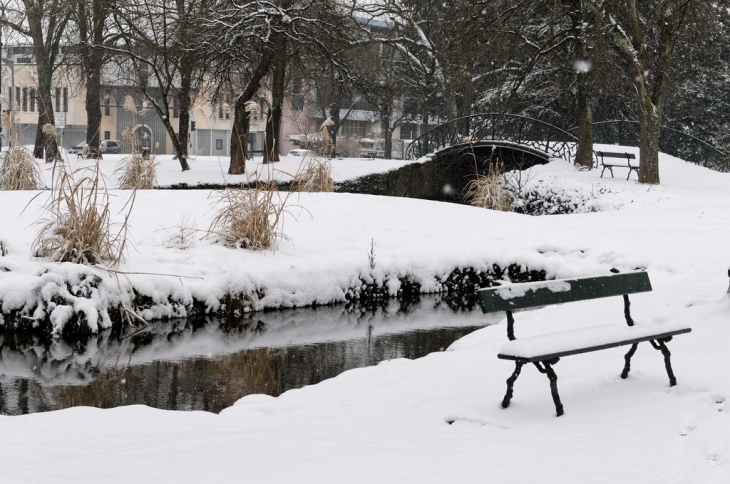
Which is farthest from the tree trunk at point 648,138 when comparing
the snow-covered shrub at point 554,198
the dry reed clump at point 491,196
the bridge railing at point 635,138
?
the bridge railing at point 635,138

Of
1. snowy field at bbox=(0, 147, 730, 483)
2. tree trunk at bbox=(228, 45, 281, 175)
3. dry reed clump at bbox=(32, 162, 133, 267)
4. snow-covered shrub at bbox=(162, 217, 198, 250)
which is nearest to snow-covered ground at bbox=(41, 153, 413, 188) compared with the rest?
tree trunk at bbox=(228, 45, 281, 175)

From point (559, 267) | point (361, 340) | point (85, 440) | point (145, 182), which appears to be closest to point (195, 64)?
point (145, 182)

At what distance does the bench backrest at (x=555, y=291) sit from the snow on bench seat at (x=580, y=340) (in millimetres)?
242

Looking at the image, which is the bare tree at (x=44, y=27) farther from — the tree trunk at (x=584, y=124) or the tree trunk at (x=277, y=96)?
the tree trunk at (x=584, y=124)

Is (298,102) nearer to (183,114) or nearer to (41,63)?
(41,63)

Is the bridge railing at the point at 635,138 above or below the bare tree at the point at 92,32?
below

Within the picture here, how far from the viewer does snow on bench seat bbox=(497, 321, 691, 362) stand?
14.6 ft

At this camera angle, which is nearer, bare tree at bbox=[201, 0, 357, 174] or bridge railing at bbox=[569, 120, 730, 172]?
bare tree at bbox=[201, 0, 357, 174]

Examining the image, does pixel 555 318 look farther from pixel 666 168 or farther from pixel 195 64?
pixel 666 168

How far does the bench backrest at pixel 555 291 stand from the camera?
480 cm

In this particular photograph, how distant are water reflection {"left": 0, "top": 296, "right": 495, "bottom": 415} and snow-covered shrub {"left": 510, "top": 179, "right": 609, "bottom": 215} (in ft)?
38.9

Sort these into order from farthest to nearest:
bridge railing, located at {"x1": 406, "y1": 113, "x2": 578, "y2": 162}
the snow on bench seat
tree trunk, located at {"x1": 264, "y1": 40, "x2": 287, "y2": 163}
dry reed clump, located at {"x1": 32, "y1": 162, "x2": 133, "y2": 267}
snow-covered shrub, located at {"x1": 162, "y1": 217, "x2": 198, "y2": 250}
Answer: bridge railing, located at {"x1": 406, "y1": 113, "x2": 578, "y2": 162} → tree trunk, located at {"x1": 264, "y1": 40, "x2": 287, "y2": 163} → snow-covered shrub, located at {"x1": 162, "y1": 217, "x2": 198, "y2": 250} → dry reed clump, located at {"x1": 32, "y1": 162, "x2": 133, "y2": 267} → the snow on bench seat

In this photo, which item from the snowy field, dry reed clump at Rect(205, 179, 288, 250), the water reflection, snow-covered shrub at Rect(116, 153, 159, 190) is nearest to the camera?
the snowy field

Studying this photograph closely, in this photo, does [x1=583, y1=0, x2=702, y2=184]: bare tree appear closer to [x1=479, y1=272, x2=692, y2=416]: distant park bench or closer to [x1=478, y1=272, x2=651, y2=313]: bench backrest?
[x1=478, y1=272, x2=651, y2=313]: bench backrest
